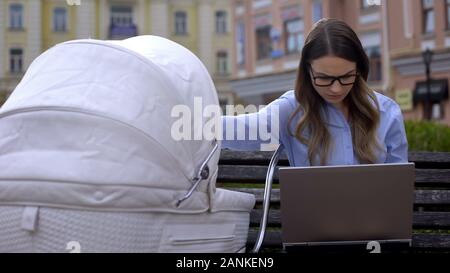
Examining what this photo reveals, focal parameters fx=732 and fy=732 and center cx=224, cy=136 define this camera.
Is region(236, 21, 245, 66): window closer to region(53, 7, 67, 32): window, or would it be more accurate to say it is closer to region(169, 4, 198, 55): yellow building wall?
region(169, 4, 198, 55): yellow building wall

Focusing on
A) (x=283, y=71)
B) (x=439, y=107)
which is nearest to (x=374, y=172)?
(x=439, y=107)

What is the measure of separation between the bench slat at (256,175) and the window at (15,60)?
124 ft

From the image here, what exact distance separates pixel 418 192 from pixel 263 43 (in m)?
28.8

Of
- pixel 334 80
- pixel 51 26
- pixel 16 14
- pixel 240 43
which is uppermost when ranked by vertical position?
pixel 16 14

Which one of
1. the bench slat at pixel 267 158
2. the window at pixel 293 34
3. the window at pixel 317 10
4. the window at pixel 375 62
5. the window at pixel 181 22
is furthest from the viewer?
the window at pixel 181 22

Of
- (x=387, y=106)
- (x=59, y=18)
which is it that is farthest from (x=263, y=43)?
(x=387, y=106)

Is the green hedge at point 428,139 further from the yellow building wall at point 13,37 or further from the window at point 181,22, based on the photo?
the window at point 181,22

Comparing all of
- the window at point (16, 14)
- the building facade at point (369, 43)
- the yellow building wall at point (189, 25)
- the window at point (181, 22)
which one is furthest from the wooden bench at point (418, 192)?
the window at point (181, 22)

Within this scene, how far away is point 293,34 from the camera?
30.6 meters

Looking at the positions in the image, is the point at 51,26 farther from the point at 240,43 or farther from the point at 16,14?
the point at 240,43

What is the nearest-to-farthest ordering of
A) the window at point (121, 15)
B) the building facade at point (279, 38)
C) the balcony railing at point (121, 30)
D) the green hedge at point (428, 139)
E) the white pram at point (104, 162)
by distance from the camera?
the white pram at point (104, 162) → the green hedge at point (428, 139) → the building facade at point (279, 38) → the balcony railing at point (121, 30) → the window at point (121, 15)

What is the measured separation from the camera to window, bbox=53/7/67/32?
40.4 m

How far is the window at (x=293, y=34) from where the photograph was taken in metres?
30.1
